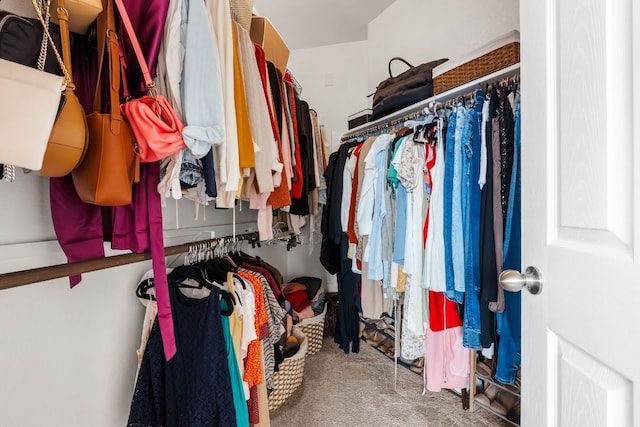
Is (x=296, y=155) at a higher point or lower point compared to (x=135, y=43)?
lower

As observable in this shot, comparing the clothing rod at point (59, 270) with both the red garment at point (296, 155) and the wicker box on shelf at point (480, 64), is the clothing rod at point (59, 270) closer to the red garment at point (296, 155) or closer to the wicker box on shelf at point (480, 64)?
the red garment at point (296, 155)

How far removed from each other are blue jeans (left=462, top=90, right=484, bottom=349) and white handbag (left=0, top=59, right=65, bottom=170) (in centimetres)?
131

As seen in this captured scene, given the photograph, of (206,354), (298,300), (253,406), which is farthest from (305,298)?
(206,354)

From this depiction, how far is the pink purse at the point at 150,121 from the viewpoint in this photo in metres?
0.70

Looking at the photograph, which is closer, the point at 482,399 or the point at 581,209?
the point at 581,209

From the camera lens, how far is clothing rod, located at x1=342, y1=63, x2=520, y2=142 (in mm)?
1227

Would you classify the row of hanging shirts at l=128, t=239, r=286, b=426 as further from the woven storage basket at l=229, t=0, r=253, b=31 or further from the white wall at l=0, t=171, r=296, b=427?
the woven storage basket at l=229, t=0, r=253, b=31

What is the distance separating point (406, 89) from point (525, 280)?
1474 millimetres

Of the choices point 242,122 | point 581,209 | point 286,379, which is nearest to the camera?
point 581,209

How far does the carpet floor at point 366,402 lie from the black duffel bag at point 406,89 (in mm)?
1712

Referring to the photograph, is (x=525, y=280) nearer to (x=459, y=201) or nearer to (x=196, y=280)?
(x=459, y=201)

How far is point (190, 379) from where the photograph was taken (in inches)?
42.6

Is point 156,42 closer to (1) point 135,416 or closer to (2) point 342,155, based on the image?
(1) point 135,416

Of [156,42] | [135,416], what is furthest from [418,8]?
[135,416]
